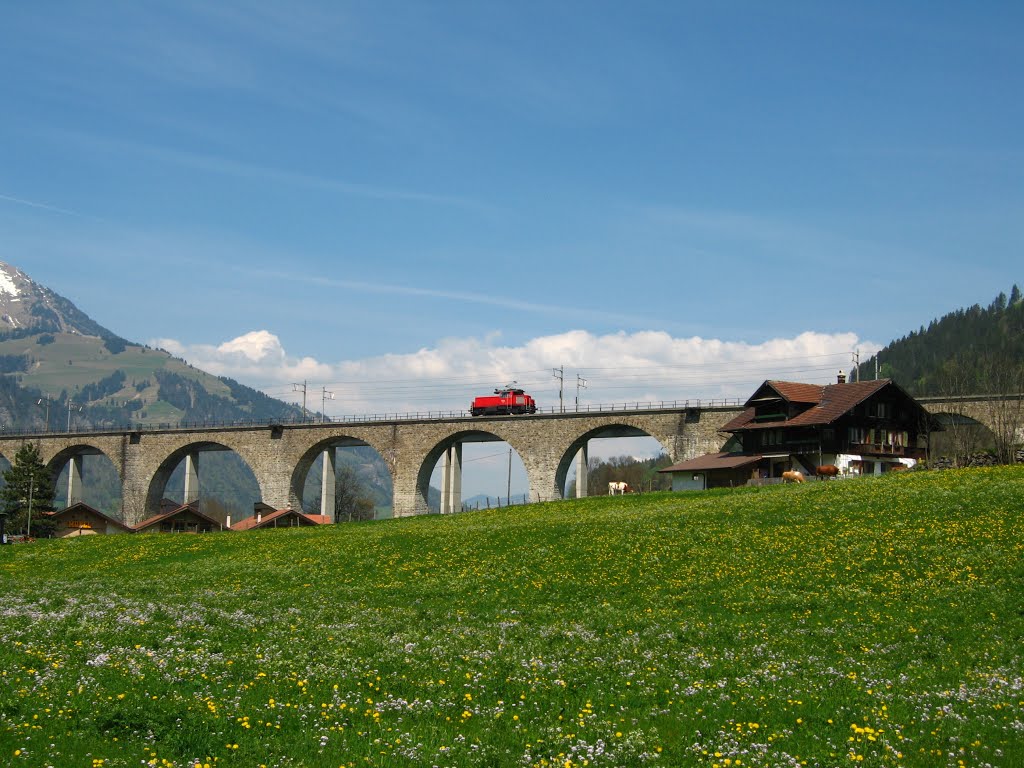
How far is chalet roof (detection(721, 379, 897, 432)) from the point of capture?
2643 inches

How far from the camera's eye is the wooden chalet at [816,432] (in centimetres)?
6775

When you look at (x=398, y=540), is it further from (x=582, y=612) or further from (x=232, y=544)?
(x=582, y=612)

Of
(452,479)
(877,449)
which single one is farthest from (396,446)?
(877,449)

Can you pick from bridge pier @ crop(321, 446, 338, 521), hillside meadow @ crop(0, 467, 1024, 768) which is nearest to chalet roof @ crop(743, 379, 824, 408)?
hillside meadow @ crop(0, 467, 1024, 768)

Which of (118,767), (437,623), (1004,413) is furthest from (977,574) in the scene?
(1004,413)

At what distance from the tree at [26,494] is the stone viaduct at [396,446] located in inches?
424

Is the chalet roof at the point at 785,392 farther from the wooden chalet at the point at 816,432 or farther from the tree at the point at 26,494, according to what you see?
the tree at the point at 26,494

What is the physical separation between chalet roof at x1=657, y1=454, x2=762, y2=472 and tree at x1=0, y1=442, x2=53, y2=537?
187 ft

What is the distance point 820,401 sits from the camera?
7081 cm

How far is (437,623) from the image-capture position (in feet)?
86.1

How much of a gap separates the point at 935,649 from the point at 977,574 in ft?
26.5

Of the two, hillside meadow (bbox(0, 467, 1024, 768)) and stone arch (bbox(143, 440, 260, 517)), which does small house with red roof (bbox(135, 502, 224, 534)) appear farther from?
hillside meadow (bbox(0, 467, 1024, 768))

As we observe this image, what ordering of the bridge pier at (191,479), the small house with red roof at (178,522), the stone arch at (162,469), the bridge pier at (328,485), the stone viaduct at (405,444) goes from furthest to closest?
the bridge pier at (191,479), the stone arch at (162,469), the bridge pier at (328,485), the small house with red roof at (178,522), the stone viaduct at (405,444)

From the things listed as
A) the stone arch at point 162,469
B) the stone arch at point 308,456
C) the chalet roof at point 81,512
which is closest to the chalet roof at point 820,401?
the stone arch at point 308,456
